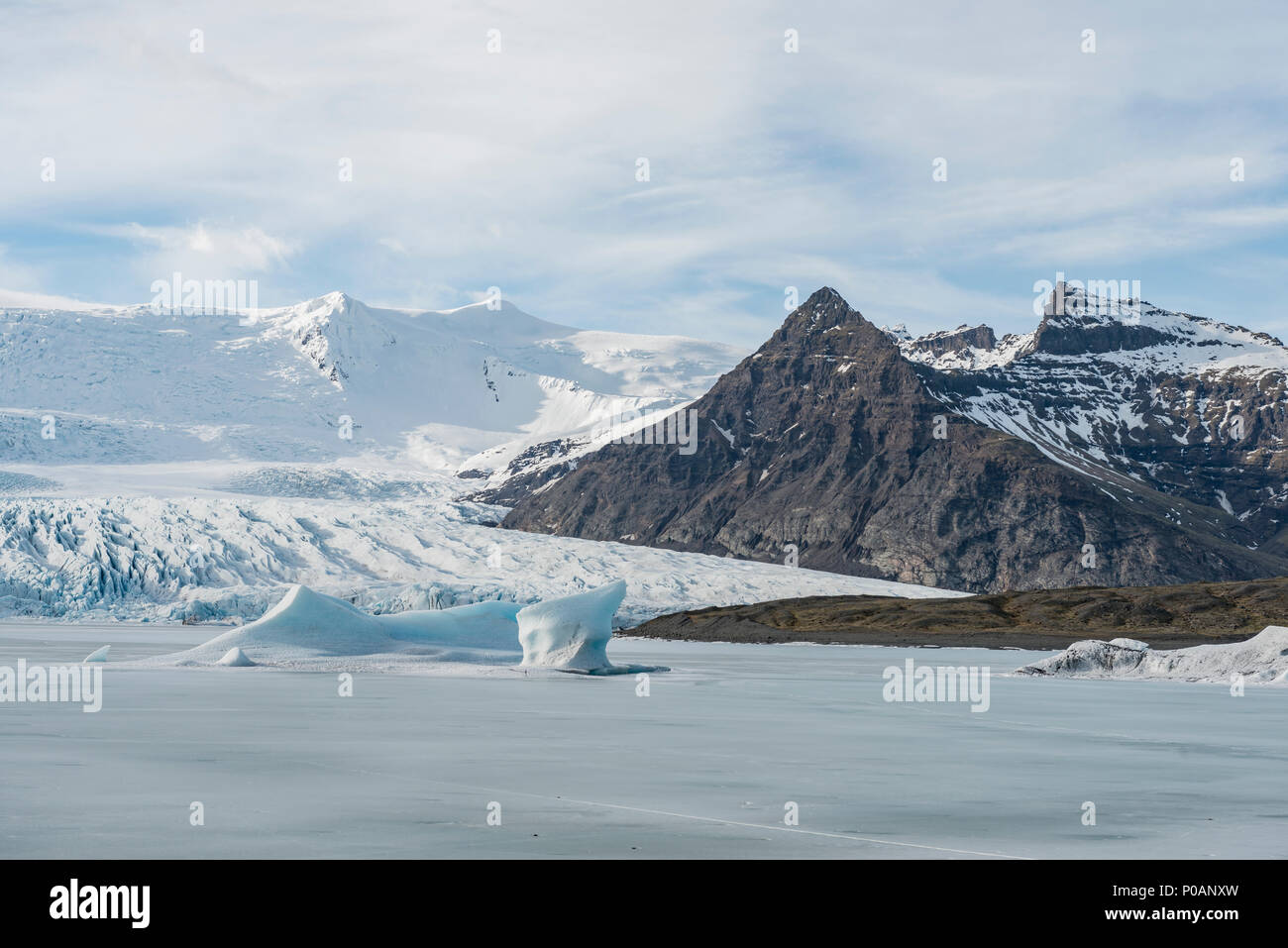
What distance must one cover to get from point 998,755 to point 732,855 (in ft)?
32.3

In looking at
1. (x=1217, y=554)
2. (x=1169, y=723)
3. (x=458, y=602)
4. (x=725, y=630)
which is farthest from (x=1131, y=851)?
(x=1217, y=554)

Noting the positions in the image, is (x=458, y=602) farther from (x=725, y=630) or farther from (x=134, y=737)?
(x=134, y=737)

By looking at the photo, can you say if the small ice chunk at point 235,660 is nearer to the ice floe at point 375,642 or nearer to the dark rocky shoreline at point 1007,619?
the ice floe at point 375,642

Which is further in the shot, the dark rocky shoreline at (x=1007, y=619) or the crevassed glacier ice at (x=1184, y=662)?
the dark rocky shoreline at (x=1007, y=619)

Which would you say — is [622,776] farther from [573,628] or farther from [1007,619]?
[1007,619]

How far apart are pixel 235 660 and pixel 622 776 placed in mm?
26379

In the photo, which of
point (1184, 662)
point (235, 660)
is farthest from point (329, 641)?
point (1184, 662)

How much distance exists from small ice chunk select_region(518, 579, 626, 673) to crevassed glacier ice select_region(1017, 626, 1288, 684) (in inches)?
713

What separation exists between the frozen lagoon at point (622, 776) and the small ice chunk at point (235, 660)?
8.14 m

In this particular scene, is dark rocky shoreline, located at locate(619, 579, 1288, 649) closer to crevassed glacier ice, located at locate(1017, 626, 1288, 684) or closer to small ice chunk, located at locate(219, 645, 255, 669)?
crevassed glacier ice, located at locate(1017, 626, 1288, 684)

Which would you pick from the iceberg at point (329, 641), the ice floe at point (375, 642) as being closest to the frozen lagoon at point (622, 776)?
the ice floe at point (375, 642)

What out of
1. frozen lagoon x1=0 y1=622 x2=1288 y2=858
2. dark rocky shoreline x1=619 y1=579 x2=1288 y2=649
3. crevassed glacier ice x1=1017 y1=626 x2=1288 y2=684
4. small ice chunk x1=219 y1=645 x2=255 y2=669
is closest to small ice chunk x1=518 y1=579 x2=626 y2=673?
frozen lagoon x1=0 y1=622 x2=1288 y2=858

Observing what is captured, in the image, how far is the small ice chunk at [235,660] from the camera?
3888 cm
